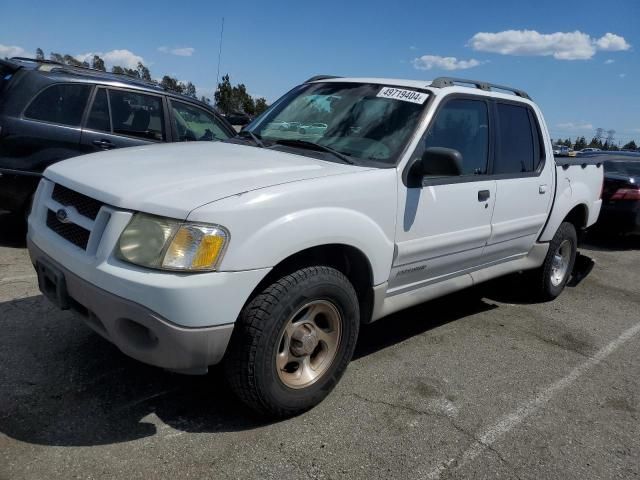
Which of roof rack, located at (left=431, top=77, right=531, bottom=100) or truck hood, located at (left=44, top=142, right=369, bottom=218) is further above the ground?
roof rack, located at (left=431, top=77, right=531, bottom=100)

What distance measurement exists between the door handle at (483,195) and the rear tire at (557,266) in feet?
4.88

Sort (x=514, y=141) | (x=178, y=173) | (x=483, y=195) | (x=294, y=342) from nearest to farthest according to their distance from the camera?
(x=178, y=173)
(x=294, y=342)
(x=483, y=195)
(x=514, y=141)

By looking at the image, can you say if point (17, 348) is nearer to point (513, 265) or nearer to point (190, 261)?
point (190, 261)

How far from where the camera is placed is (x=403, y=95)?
146 inches

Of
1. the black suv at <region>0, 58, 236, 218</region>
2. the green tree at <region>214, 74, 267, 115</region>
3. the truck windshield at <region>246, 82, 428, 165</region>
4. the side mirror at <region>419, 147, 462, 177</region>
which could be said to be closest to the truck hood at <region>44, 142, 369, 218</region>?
the truck windshield at <region>246, 82, 428, 165</region>

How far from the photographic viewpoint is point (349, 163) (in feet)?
10.7

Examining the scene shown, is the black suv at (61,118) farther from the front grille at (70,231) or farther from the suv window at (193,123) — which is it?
the front grille at (70,231)

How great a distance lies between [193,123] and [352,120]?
3505mm

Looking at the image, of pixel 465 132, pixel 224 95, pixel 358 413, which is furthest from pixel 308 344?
pixel 224 95

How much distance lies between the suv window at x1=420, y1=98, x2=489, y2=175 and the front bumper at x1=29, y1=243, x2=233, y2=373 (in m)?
1.88

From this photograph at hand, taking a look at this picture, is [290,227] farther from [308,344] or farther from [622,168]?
[622,168]

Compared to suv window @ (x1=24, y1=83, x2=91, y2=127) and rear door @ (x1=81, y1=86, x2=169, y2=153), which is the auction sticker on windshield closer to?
rear door @ (x1=81, y1=86, x2=169, y2=153)

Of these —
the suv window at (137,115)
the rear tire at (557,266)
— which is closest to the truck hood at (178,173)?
the suv window at (137,115)

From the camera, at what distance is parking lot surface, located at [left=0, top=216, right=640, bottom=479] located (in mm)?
2602
